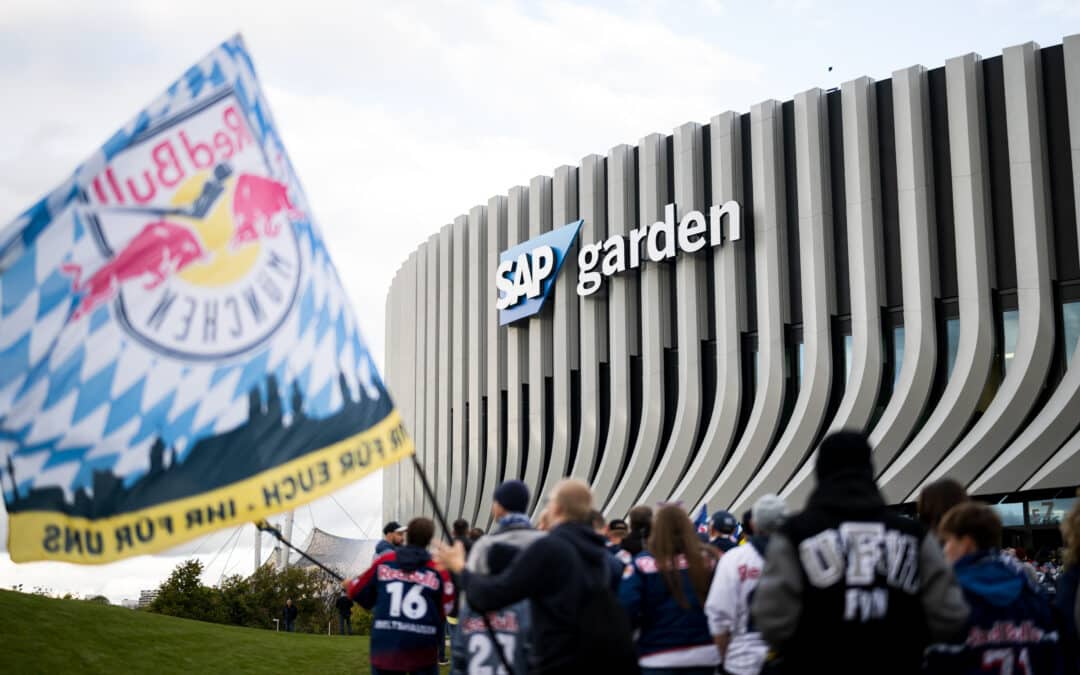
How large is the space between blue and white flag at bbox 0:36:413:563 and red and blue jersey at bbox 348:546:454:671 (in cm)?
282

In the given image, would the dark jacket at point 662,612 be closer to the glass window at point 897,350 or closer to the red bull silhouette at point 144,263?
the red bull silhouette at point 144,263

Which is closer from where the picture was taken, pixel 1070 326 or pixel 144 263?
pixel 144 263

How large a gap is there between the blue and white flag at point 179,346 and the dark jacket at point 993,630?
315 cm

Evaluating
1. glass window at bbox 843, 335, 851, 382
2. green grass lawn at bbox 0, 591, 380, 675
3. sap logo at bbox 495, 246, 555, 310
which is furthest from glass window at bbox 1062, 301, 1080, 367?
green grass lawn at bbox 0, 591, 380, 675

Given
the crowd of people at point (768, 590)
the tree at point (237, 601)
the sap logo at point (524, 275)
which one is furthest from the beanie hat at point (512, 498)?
the sap logo at point (524, 275)

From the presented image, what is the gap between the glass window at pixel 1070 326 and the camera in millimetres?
26969

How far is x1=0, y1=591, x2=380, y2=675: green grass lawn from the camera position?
52.9 feet

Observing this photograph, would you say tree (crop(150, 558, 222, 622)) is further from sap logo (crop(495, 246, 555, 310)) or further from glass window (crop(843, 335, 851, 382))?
glass window (crop(843, 335, 851, 382))

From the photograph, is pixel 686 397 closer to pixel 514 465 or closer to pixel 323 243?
pixel 514 465

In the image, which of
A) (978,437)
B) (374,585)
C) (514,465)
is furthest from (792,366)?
(374,585)

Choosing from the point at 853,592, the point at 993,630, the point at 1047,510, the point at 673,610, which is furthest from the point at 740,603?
the point at 1047,510

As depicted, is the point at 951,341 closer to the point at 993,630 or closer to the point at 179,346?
the point at 993,630

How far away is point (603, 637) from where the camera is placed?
583 cm

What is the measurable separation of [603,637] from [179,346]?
2719 mm
